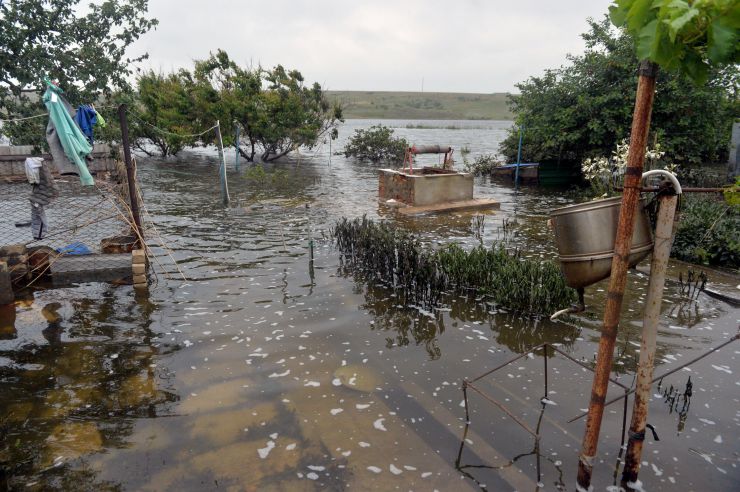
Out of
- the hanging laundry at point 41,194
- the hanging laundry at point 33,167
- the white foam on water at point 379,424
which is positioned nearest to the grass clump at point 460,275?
the white foam on water at point 379,424

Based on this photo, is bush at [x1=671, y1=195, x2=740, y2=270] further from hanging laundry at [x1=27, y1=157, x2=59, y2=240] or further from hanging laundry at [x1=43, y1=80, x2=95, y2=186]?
hanging laundry at [x1=27, y1=157, x2=59, y2=240]

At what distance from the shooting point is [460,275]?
8.61 m

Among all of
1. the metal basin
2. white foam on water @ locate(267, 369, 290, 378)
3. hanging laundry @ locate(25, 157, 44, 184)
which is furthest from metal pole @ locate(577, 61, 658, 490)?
hanging laundry @ locate(25, 157, 44, 184)

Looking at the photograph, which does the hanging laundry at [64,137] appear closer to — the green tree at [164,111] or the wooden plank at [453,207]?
the wooden plank at [453,207]

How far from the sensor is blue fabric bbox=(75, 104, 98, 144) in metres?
8.66

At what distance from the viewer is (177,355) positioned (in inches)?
252

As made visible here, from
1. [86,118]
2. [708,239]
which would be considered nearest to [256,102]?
[86,118]

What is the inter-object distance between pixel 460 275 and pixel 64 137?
7222mm

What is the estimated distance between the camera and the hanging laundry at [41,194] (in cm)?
887

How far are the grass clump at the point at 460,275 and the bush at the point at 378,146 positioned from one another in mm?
24061

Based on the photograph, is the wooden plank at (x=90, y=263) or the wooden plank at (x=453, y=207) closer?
the wooden plank at (x=90, y=263)

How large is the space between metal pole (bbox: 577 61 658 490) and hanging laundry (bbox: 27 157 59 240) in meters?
9.44

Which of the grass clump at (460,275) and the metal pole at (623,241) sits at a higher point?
the metal pole at (623,241)

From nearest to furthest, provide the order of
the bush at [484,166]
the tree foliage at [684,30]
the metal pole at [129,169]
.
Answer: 1. the tree foliage at [684,30]
2. the metal pole at [129,169]
3. the bush at [484,166]
